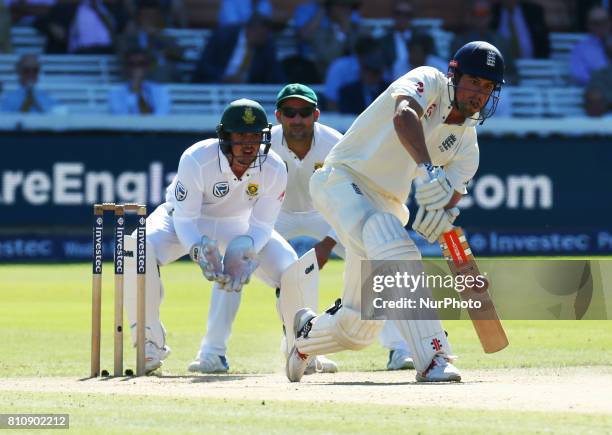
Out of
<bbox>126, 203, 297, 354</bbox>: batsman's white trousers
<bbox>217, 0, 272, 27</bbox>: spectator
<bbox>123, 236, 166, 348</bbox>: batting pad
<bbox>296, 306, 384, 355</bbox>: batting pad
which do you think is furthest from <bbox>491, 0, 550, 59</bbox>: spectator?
<bbox>296, 306, 384, 355</bbox>: batting pad

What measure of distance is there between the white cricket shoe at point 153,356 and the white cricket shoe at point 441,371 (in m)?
1.66

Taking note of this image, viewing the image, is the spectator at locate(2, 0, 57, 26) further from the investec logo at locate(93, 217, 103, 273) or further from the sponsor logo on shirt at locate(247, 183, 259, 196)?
the investec logo at locate(93, 217, 103, 273)

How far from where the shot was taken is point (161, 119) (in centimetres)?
1658

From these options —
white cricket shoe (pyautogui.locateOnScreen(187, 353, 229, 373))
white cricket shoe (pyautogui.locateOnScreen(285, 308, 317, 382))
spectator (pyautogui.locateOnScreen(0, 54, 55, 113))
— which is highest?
spectator (pyautogui.locateOnScreen(0, 54, 55, 113))

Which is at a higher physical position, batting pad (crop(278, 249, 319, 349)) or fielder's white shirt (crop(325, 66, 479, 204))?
fielder's white shirt (crop(325, 66, 479, 204))

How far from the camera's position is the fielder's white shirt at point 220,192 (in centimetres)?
806

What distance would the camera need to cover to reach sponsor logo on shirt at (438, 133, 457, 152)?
7348mm

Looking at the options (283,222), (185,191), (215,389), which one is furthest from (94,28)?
(215,389)

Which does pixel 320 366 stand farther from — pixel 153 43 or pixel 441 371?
pixel 153 43

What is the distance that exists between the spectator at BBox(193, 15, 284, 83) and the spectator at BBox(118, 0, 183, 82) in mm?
395

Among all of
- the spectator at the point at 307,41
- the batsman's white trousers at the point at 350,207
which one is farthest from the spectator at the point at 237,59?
the batsman's white trousers at the point at 350,207

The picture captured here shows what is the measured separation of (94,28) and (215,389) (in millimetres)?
11974

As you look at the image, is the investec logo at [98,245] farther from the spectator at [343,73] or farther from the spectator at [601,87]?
the spectator at [601,87]
